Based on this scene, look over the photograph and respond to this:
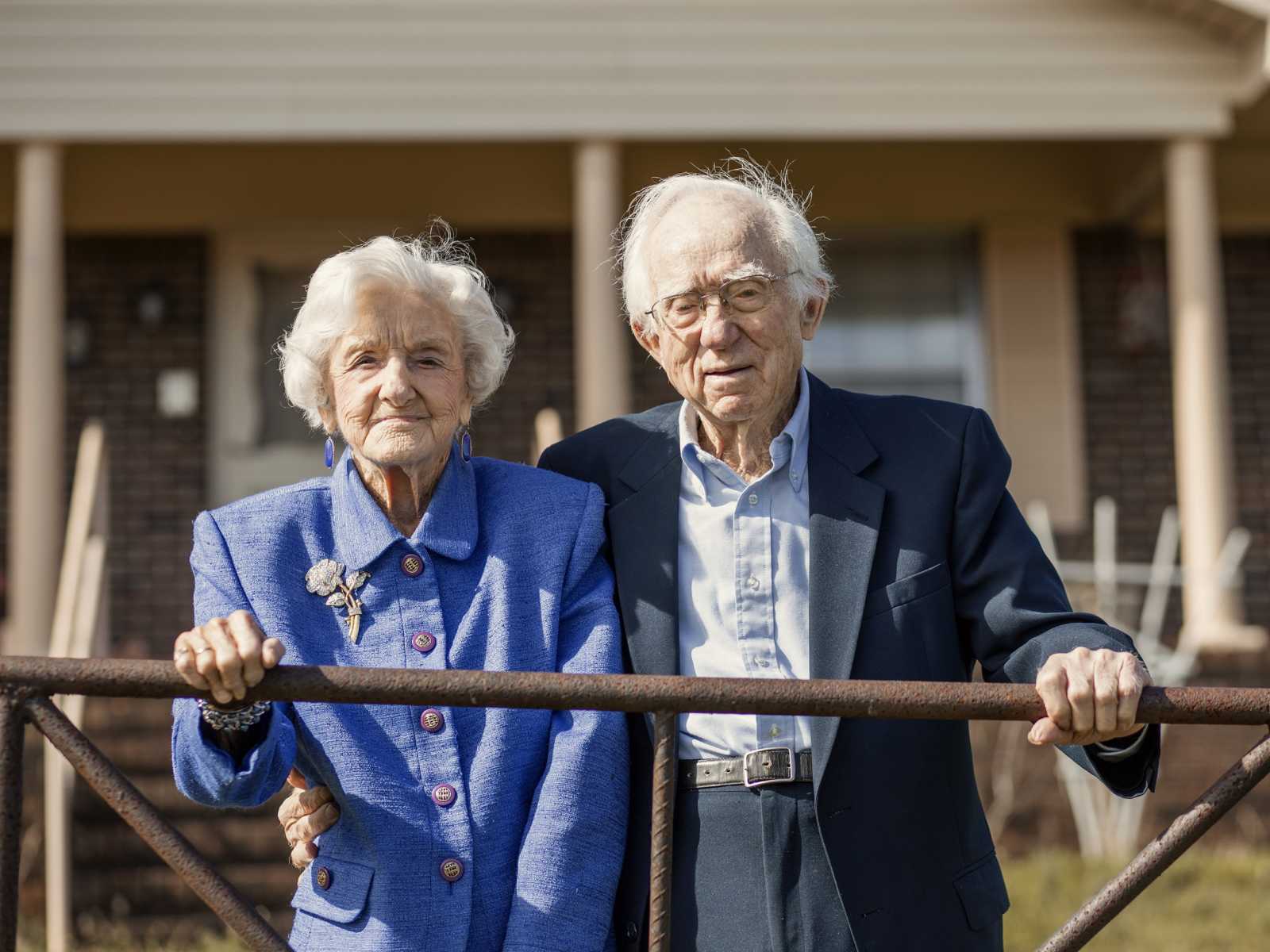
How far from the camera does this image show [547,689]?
2027 millimetres

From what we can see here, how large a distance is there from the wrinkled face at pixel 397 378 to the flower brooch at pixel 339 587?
0.60 ft

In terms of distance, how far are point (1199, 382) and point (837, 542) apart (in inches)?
236

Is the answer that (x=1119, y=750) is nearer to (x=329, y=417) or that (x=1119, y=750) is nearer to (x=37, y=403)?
(x=329, y=417)

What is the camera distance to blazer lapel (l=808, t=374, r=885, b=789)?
2.52 m

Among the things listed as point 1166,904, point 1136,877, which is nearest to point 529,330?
point 1166,904

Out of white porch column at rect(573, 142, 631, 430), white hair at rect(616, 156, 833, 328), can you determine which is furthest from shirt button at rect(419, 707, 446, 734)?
white porch column at rect(573, 142, 631, 430)

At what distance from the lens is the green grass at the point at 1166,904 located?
218 inches

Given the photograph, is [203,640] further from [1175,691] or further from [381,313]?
[1175,691]

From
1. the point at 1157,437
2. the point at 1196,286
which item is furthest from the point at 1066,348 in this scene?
the point at 1196,286

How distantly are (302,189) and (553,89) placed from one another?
1986 mm

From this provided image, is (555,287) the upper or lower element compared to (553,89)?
lower

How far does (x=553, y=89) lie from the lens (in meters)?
7.99

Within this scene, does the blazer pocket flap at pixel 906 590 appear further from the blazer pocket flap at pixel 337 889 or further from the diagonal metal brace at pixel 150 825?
the diagonal metal brace at pixel 150 825

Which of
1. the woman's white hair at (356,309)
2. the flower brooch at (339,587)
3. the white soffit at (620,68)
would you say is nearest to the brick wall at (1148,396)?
the white soffit at (620,68)
